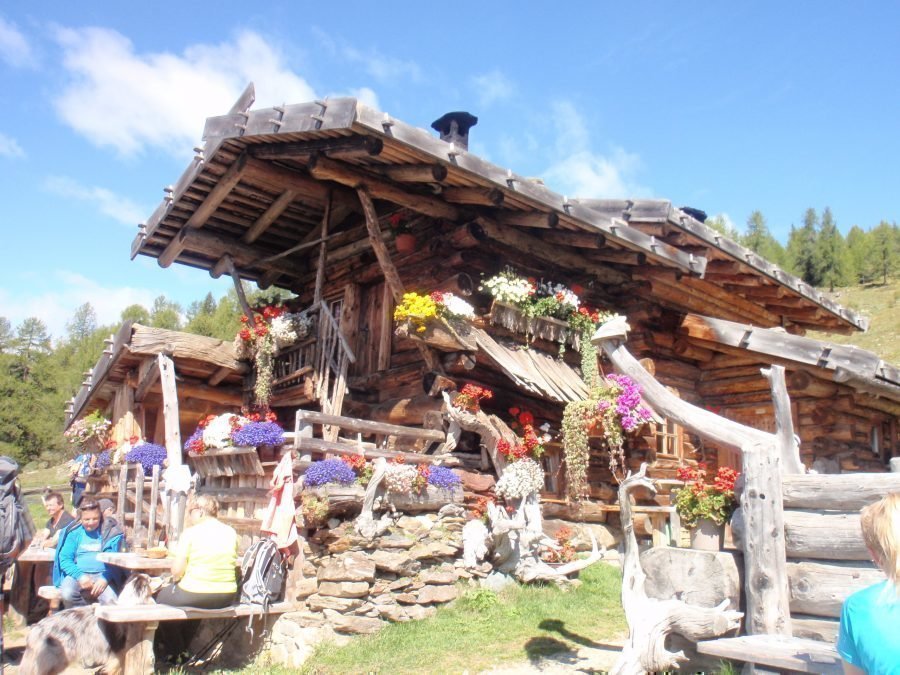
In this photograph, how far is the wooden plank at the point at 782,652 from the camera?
4.07 meters

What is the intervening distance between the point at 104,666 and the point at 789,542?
5.43 m

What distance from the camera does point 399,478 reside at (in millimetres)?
8305

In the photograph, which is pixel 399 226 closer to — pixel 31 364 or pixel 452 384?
pixel 452 384

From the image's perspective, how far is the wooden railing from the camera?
400 inches

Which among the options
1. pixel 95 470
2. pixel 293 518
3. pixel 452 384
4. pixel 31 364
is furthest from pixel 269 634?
pixel 31 364

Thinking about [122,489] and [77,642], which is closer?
[77,642]

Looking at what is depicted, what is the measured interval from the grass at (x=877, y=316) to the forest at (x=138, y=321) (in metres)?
2.41

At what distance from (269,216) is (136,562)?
681 centimetres

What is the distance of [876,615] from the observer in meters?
2.58

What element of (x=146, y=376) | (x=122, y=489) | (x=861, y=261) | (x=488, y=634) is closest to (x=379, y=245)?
(x=146, y=376)

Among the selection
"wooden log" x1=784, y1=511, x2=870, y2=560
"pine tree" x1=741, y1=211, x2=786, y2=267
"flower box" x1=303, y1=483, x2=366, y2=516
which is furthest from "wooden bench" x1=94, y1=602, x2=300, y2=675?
"pine tree" x1=741, y1=211, x2=786, y2=267

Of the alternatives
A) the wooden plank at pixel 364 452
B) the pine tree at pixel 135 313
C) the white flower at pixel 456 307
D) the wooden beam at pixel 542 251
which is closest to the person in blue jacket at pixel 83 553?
the wooden plank at pixel 364 452

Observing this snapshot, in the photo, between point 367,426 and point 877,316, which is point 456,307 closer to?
point 367,426

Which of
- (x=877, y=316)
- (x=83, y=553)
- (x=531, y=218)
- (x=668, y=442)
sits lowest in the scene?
(x=83, y=553)
